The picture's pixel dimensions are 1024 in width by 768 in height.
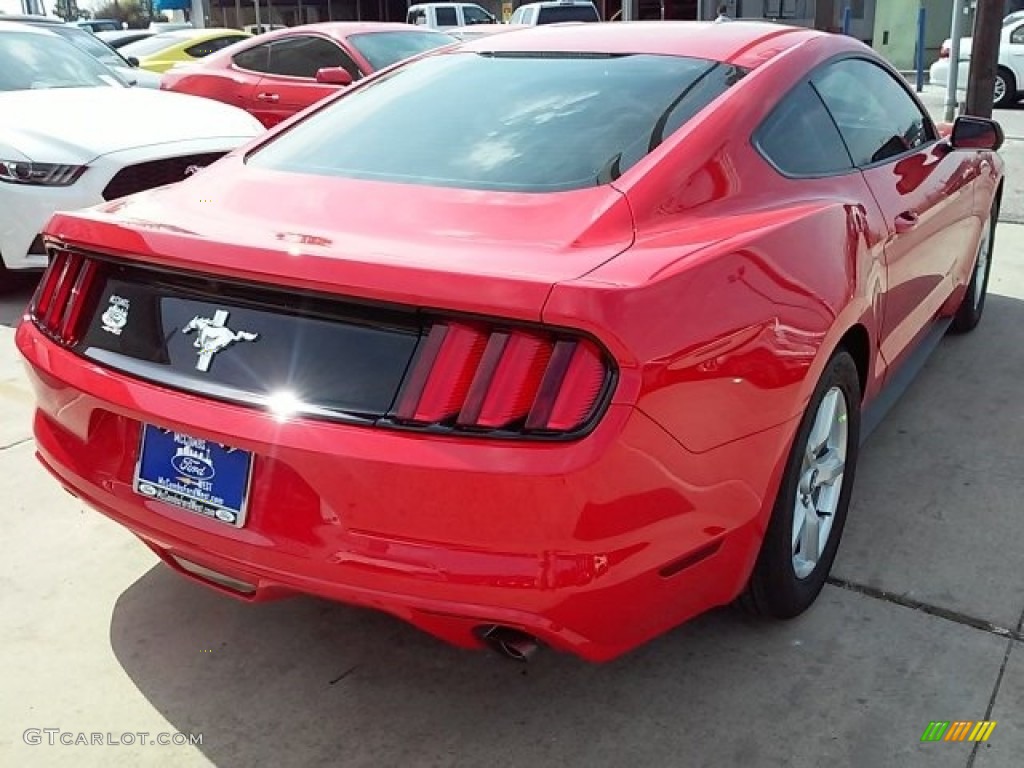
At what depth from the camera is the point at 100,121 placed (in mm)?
5934

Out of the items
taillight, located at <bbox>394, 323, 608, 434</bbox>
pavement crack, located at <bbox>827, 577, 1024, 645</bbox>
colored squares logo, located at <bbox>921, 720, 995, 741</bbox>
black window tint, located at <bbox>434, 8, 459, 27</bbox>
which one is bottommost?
colored squares logo, located at <bbox>921, 720, 995, 741</bbox>

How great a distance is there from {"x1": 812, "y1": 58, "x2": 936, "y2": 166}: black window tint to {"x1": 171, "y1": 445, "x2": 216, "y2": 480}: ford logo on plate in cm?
210

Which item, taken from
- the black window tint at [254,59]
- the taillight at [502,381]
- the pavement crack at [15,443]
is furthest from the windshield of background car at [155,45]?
the taillight at [502,381]

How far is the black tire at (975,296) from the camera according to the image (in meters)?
4.84

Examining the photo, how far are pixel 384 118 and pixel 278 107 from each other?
6.27 m

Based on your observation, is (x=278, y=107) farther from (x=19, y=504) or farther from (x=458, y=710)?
(x=458, y=710)

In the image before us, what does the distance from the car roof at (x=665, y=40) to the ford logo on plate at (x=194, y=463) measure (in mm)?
1731

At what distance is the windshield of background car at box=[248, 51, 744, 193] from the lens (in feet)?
8.38

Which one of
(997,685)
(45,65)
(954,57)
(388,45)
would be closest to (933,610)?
(997,685)

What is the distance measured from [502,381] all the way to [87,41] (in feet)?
27.7

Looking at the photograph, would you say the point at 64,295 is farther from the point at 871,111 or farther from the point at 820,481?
the point at 871,111

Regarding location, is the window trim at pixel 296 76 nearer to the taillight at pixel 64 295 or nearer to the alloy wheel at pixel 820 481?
the taillight at pixel 64 295

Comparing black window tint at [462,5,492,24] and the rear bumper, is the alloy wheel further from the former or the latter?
black window tint at [462,5,492,24]

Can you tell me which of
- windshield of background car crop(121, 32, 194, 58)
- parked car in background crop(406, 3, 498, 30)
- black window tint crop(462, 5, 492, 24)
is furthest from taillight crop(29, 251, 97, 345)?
black window tint crop(462, 5, 492, 24)
